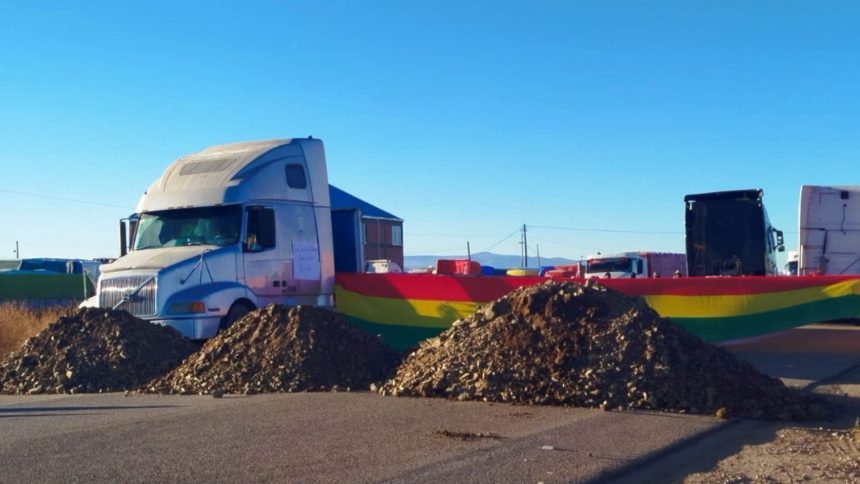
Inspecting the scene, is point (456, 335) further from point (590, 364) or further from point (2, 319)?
point (2, 319)

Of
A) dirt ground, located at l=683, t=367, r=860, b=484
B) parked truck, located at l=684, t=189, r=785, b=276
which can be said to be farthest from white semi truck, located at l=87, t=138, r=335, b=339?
parked truck, located at l=684, t=189, r=785, b=276

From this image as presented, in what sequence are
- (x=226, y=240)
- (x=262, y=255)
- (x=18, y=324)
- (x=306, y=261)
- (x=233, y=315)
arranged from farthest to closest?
(x=18, y=324) < (x=306, y=261) < (x=262, y=255) < (x=226, y=240) < (x=233, y=315)

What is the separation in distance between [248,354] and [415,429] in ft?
15.6

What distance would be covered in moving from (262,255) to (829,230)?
16.5 m

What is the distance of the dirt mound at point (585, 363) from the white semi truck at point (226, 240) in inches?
174

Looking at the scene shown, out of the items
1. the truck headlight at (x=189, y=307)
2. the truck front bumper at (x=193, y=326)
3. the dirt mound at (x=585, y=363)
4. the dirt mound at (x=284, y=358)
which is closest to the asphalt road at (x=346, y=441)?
the dirt mound at (x=585, y=363)

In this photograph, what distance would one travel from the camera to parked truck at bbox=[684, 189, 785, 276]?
25484 millimetres

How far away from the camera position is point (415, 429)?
982cm

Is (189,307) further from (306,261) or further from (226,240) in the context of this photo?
(306,261)

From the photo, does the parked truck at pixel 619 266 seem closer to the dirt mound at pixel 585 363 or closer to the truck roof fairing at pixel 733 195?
the truck roof fairing at pixel 733 195

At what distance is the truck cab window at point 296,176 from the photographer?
1769 centimetres

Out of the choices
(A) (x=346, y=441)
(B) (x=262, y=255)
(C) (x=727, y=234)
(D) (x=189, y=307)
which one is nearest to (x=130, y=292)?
(D) (x=189, y=307)

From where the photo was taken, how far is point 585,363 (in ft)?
38.2

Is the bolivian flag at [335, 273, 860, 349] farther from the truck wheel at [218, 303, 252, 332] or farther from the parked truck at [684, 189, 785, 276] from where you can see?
the parked truck at [684, 189, 785, 276]
